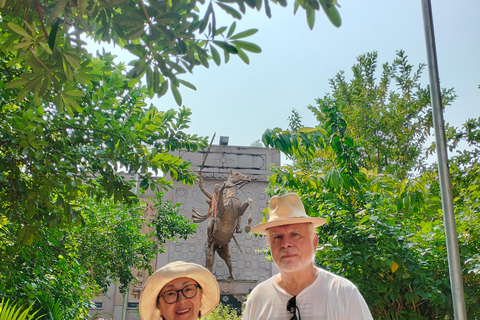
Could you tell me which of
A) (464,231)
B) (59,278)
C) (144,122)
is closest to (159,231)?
(59,278)

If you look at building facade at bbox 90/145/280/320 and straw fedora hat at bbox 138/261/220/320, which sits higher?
building facade at bbox 90/145/280/320

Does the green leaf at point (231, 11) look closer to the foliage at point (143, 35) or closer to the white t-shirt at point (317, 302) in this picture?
the foliage at point (143, 35)

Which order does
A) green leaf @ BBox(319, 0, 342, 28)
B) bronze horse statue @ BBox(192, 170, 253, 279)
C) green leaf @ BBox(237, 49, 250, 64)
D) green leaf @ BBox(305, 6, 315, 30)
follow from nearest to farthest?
green leaf @ BBox(319, 0, 342, 28), green leaf @ BBox(305, 6, 315, 30), green leaf @ BBox(237, 49, 250, 64), bronze horse statue @ BBox(192, 170, 253, 279)

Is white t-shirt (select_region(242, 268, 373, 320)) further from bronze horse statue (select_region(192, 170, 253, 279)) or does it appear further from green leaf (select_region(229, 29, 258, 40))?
bronze horse statue (select_region(192, 170, 253, 279))

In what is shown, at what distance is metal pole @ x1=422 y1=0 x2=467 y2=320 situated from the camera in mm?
3770

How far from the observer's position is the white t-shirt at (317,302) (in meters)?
2.28

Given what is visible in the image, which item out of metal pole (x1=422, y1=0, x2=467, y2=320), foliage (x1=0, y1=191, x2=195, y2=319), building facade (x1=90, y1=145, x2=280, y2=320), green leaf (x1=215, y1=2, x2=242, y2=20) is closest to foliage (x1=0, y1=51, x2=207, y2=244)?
foliage (x1=0, y1=191, x2=195, y2=319)

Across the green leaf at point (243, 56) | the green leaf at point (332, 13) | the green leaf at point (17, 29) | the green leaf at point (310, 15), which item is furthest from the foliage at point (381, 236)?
the green leaf at point (17, 29)

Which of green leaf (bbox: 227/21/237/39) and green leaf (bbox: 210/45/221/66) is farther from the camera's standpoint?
green leaf (bbox: 210/45/221/66)

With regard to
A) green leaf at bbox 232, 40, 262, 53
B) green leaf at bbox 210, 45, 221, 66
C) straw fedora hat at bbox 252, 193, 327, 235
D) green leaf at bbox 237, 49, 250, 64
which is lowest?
straw fedora hat at bbox 252, 193, 327, 235

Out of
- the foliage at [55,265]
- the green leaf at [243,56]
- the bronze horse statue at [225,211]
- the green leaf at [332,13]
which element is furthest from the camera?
the bronze horse statue at [225,211]

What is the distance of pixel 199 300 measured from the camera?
2256 millimetres

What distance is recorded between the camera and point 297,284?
2533 millimetres

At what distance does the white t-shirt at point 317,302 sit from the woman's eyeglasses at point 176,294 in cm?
52
